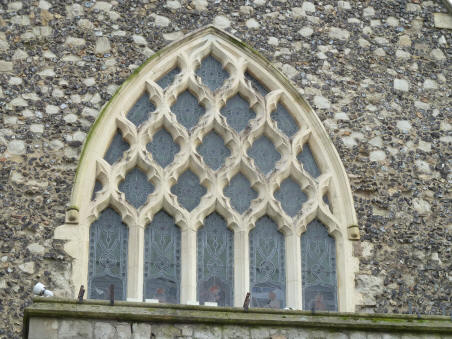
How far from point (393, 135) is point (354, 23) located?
159 centimetres

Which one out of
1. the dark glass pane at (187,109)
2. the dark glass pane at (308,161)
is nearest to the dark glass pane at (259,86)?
the dark glass pane at (187,109)

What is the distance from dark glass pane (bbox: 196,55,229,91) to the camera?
14.0 meters

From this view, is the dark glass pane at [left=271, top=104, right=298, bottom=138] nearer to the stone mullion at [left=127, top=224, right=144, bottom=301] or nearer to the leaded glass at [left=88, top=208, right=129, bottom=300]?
the stone mullion at [left=127, top=224, right=144, bottom=301]

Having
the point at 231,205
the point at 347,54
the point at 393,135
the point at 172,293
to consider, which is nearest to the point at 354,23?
the point at 347,54

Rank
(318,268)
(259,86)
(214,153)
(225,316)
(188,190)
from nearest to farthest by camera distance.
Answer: (225,316)
(318,268)
(188,190)
(214,153)
(259,86)

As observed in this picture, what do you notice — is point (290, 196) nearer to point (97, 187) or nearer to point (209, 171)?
point (209, 171)

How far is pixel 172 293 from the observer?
41.7 feet

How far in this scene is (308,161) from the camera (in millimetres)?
13734

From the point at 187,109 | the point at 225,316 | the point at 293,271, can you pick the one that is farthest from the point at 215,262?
the point at 225,316

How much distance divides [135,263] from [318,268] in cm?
207

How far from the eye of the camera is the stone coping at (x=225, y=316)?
9812 millimetres

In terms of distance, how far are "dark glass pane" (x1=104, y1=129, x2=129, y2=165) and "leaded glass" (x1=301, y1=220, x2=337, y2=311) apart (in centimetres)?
227

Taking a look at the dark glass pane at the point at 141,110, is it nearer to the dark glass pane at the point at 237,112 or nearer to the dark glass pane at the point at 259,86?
the dark glass pane at the point at 237,112

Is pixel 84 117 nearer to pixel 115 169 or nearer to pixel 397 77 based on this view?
pixel 115 169
